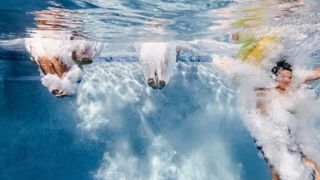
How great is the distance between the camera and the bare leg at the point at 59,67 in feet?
25.3

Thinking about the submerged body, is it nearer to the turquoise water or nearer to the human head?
the human head

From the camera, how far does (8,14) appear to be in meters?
7.48

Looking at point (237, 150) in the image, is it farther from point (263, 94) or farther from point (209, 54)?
point (263, 94)

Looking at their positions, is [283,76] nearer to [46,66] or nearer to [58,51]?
[58,51]

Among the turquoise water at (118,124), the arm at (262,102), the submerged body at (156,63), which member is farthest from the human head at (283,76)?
the turquoise water at (118,124)

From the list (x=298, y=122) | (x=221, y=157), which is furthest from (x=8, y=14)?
(x=221, y=157)

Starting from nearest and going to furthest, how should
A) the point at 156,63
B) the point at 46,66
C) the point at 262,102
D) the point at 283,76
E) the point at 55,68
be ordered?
1. the point at 55,68
2. the point at 46,66
3. the point at 283,76
4. the point at 262,102
5. the point at 156,63

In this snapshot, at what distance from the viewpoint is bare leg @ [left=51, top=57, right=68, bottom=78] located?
7703 mm

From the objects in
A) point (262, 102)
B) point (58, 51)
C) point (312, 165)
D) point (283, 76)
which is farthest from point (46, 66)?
point (312, 165)

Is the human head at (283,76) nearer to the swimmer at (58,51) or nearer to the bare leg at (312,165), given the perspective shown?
the bare leg at (312,165)

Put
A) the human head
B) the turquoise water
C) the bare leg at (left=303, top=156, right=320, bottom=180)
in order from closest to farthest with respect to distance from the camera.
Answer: the bare leg at (left=303, top=156, right=320, bottom=180) < the human head < the turquoise water

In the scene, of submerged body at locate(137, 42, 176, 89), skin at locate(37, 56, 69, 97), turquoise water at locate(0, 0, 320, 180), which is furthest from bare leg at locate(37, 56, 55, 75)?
turquoise water at locate(0, 0, 320, 180)

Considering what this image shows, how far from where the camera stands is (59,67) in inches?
304

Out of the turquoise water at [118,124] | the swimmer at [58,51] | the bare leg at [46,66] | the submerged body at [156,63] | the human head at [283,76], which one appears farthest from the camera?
the turquoise water at [118,124]
